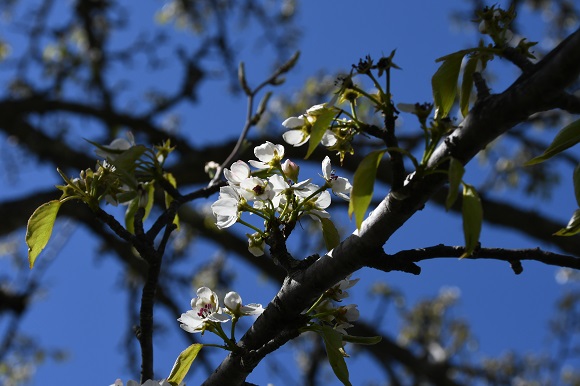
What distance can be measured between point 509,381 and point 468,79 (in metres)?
6.34

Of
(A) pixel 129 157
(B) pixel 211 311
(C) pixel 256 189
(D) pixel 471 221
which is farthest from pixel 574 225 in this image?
(A) pixel 129 157

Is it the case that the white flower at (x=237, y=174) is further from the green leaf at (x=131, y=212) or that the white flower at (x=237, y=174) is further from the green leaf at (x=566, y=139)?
the green leaf at (x=566, y=139)

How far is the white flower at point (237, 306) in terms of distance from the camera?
3.69 ft

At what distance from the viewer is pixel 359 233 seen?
95 cm

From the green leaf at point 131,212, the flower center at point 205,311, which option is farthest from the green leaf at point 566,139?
the green leaf at point 131,212

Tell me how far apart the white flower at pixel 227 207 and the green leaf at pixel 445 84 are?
0.37 meters

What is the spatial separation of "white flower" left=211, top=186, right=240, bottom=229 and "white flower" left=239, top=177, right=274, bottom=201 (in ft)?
0.11

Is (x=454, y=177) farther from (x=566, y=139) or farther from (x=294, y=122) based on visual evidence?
(x=294, y=122)

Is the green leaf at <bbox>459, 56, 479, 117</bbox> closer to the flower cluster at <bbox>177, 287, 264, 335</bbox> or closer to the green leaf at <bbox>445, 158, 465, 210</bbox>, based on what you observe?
the green leaf at <bbox>445, 158, 465, 210</bbox>

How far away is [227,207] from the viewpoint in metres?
1.13

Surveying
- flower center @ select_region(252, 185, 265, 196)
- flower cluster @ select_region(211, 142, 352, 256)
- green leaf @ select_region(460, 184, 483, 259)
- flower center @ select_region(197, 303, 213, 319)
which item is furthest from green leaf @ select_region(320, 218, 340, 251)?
green leaf @ select_region(460, 184, 483, 259)

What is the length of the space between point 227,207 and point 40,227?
317 millimetres

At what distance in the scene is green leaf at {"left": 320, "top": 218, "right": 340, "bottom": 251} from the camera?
1118 millimetres

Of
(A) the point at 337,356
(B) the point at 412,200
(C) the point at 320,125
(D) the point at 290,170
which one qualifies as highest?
(D) the point at 290,170
